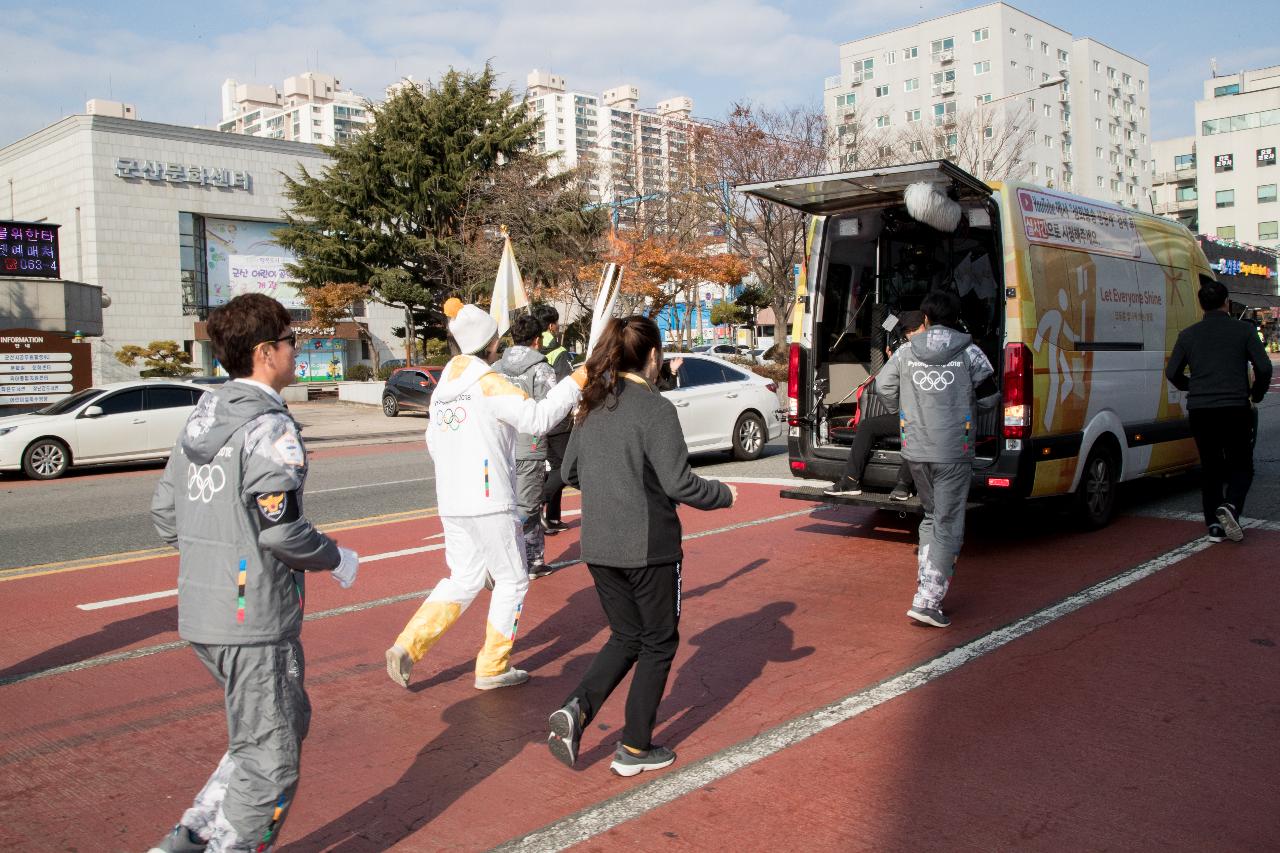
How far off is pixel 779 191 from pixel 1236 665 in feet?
14.8

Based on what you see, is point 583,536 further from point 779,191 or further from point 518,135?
point 518,135

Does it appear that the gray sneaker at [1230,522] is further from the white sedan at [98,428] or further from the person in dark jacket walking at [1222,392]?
the white sedan at [98,428]

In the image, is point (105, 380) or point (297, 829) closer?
point (297, 829)

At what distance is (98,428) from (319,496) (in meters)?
5.76

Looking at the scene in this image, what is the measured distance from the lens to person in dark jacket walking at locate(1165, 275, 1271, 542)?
777 cm

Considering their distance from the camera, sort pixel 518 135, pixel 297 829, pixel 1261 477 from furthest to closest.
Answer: pixel 518 135 → pixel 1261 477 → pixel 297 829

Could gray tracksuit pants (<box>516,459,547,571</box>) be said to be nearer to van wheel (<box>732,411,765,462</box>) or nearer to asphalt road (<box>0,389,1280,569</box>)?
asphalt road (<box>0,389,1280,569</box>)

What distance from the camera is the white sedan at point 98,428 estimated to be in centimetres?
1523

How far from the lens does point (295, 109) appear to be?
15725cm

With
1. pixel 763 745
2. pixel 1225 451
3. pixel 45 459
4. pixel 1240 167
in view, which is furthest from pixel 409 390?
pixel 1240 167

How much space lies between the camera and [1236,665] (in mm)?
5219

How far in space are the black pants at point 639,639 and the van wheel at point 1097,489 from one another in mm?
5416

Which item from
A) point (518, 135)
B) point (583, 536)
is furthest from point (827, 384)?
point (518, 135)

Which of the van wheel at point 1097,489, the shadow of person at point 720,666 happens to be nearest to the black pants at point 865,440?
the shadow of person at point 720,666
